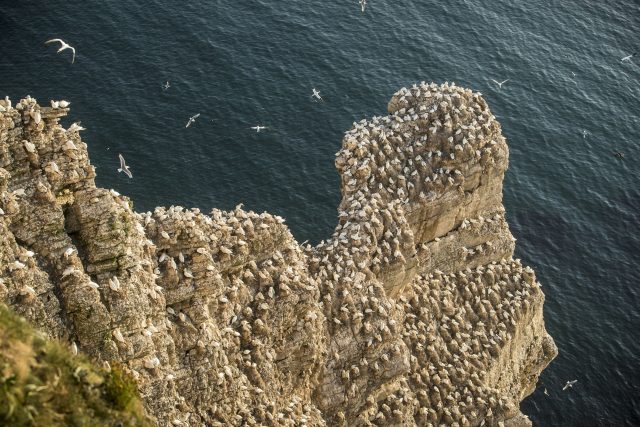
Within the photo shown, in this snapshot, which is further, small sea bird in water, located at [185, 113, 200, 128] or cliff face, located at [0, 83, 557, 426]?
small sea bird in water, located at [185, 113, 200, 128]

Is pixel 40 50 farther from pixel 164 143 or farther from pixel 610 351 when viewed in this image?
pixel 610 351

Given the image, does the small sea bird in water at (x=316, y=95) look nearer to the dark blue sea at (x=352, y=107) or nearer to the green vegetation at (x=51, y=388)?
the dark blue sea at (x=352, y=107)

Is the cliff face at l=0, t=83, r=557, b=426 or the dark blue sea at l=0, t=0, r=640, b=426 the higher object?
the cliff face at l=0, t=83, r=557, b=426

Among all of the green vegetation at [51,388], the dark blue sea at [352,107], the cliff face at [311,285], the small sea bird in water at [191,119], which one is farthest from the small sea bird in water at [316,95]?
the green vegetation at [51,388]

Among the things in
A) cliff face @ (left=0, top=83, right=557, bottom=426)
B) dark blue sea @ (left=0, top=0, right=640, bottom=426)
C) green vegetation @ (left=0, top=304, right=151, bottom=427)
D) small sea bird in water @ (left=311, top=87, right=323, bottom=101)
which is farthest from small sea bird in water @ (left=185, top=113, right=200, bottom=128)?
green vegetation @ (left=0, top=304, right=151, bottom=427)

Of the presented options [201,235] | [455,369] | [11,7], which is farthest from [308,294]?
[11,7]

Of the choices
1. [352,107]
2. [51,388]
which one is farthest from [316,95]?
[51,388]

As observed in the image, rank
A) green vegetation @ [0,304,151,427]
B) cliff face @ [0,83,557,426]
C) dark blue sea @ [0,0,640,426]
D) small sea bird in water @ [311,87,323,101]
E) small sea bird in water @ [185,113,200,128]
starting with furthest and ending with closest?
small sea bird in water @ [311,87,323,101]
small sea bird in water @ [185,113,200,128]
dark blue sea @ [0,0,640,426]
cliff face @ [0,83,557,426]
green vegetation @ [0,304,151,427]

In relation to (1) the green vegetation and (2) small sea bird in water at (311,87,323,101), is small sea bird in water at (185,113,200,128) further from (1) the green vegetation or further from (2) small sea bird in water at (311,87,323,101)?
(1) the green vegetation
